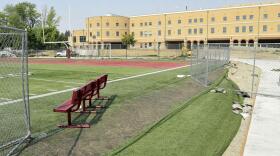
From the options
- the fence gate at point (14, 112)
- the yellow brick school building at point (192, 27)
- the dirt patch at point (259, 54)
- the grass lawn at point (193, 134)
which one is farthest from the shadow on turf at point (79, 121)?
the yellow brick school building at point (192, 27)

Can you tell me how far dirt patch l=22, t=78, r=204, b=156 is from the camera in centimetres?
648

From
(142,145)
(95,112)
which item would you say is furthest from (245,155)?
(95,112)

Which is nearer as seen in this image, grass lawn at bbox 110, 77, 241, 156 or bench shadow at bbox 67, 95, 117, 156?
grass lawn at bbox 110, 77, 241, 156

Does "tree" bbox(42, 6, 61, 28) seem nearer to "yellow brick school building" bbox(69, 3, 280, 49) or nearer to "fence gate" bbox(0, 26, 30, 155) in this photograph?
"yellow brick school building" bbox(69, 3, 280, 49)

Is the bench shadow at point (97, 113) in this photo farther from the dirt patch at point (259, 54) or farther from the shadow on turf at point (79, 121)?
the dirt patch at point (259, 54)

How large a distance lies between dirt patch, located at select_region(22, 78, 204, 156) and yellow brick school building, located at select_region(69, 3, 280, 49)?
181ft

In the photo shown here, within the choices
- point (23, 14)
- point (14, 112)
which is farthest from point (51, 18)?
point (14, 112)

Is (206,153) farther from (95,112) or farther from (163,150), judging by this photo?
(95,112)

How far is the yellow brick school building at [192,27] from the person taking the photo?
257ft

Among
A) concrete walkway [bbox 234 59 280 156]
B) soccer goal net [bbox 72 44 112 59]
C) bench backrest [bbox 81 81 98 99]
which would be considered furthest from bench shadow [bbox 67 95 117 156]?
soccer goal net [bbox 72 44 112 59]

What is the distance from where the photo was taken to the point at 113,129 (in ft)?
26.3

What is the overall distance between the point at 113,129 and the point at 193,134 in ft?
6.27

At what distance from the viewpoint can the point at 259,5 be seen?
78562 millimetres

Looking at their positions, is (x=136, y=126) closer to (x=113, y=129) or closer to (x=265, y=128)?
(x=113, y=129)
